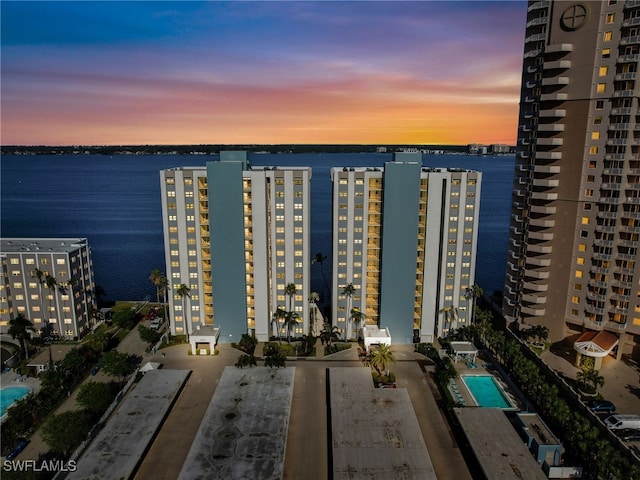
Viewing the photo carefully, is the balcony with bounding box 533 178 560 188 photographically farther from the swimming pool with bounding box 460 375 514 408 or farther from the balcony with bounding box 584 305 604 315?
the swimming pool with bounding box 460 375 514 408

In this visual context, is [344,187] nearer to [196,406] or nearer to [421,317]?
[421,317]


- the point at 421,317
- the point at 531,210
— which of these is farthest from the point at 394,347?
the point at 531,210

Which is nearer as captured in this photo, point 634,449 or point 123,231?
point 634,449

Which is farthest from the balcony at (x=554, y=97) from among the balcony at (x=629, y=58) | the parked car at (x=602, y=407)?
the parked car at (x=602, y=407)

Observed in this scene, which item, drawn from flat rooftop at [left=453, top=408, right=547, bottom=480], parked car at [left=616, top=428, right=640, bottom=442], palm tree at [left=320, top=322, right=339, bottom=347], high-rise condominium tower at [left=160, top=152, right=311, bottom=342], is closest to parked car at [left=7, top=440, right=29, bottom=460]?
high-rise condominium tower at [left=160, top=152, right=311, bottom=342]

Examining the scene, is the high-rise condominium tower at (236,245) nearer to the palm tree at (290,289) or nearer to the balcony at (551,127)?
the palm tree at (290,289)

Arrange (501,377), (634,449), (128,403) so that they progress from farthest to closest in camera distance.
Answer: (501,377) < (128,403) < (634,449)
